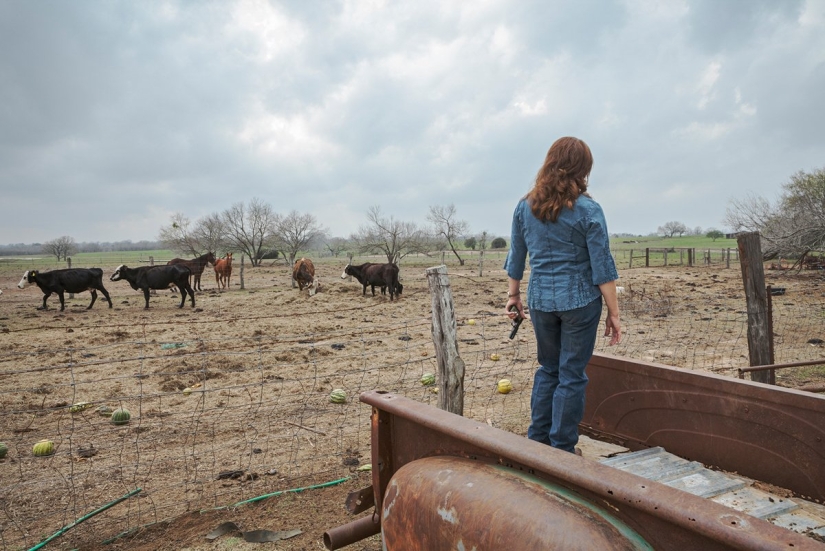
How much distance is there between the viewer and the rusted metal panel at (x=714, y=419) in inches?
86.7

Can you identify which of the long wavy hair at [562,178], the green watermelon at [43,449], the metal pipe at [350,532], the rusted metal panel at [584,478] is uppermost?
the long wavy hair at [562,178]

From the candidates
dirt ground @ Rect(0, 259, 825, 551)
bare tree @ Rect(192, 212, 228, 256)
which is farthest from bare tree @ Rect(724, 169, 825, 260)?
bare tree @ Rect(192, 212, 228, 256)

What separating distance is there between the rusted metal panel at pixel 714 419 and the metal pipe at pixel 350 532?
151 centimetres

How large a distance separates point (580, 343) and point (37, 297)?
22588mm

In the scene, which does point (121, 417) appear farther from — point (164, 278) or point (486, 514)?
point (164, 278)

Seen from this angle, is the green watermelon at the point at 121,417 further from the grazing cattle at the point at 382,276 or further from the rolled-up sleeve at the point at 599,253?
the grazing cattle at the point at 382,276

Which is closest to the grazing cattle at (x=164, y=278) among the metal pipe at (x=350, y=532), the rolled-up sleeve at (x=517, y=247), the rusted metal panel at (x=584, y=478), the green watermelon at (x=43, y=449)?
the green watermelon at (x=43, y=449)

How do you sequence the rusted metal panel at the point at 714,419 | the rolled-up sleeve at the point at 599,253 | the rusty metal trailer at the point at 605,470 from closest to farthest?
the rusty metal trailer at the point at 605,470, the rusted metal panel at the point at 714,419, the rolled-up sleeve at the point at 599,253

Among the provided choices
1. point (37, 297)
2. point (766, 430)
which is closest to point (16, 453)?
point (766, 430)

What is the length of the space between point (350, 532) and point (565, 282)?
1.47 m

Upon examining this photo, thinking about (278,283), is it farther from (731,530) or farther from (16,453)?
(731,530)

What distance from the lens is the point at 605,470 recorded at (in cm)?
136

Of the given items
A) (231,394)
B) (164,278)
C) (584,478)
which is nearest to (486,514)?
(584,478)

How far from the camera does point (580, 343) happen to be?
2.41 m
